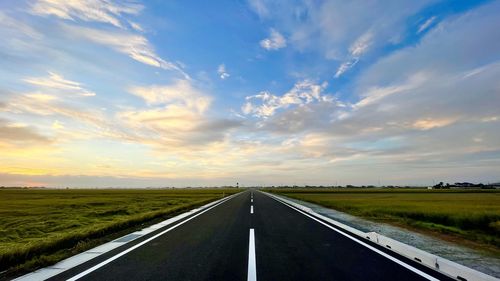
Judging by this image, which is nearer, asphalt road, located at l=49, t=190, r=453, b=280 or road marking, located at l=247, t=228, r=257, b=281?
road marking, located at l=247, t=228, r=257, b=281

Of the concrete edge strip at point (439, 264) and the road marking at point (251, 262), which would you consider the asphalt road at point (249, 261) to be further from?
the concrete edge strip at point (439, 264)

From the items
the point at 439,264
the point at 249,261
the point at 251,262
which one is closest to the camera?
the point at 439,264

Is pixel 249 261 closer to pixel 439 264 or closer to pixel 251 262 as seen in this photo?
pixel 251 262

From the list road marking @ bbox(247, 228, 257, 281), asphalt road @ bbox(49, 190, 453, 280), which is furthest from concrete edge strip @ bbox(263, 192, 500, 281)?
road marking @ bbox(247, 228, 257, 281)

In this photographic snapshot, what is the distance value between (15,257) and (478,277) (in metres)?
9.54

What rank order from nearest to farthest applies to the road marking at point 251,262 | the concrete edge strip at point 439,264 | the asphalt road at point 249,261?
the concrete edge strip at point 439,264
the road marking at point 251,262
the asphalt road at point 249,261

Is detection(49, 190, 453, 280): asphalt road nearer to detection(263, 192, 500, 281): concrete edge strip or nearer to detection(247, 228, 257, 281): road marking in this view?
detection(247, 228, 257, 281): road marking

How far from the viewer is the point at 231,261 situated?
7.44 meters

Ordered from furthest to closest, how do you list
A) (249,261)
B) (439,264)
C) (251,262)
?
(249,261) → (251,262) → (439,264)

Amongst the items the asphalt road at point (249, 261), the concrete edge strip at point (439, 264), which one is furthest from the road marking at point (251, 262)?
the concrete edge strip at point (439, 264)

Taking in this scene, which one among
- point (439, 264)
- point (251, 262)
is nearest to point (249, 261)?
point (251, 262)

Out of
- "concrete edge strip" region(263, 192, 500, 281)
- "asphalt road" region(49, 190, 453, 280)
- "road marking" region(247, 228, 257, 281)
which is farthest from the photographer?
"asphalt road" region(49, 190, 453, 280)

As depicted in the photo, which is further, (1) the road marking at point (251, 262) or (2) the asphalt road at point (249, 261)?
(2) the asphalt road at point (249, 261)

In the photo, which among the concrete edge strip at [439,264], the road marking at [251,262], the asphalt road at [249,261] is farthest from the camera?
the asphalt road at [249,261]
